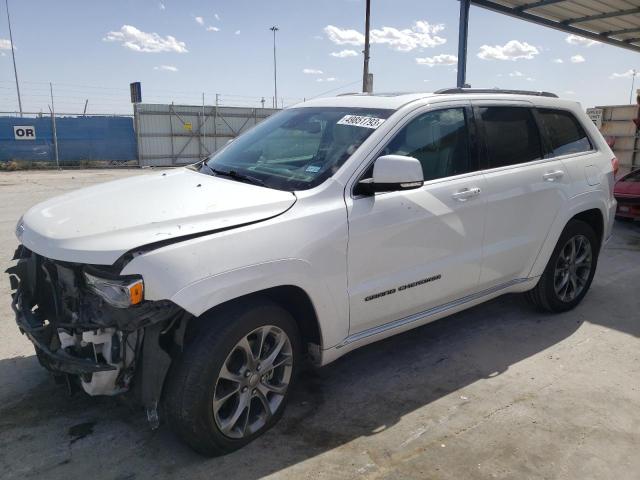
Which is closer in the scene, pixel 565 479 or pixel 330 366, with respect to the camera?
pixel 565 479

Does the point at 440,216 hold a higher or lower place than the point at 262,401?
higher

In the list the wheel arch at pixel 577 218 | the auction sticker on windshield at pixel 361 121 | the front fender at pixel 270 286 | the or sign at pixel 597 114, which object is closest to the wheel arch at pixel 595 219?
the wheel arch at pixel 577 218

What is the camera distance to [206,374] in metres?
2.62

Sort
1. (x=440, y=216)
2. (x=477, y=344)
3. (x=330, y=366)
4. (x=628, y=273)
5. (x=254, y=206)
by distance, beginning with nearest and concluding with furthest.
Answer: (x=254, y=206), (x=440, y=216), (x=330, y=366), (x=477, y=344), (x=628, y=273)

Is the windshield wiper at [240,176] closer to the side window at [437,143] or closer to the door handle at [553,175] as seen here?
the side window at [437,143]

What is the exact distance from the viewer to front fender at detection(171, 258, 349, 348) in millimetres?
2520

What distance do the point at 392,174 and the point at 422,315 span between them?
3.57ft

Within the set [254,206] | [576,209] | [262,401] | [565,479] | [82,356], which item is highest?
[254,206]

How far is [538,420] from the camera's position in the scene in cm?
324

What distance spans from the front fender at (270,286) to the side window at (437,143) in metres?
0.97

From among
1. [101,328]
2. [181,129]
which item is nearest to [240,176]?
[101,328]

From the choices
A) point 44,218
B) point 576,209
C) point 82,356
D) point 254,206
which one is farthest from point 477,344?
point 44,218

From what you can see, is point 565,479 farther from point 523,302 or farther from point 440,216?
point 523,302

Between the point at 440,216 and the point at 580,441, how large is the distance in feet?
5.00
